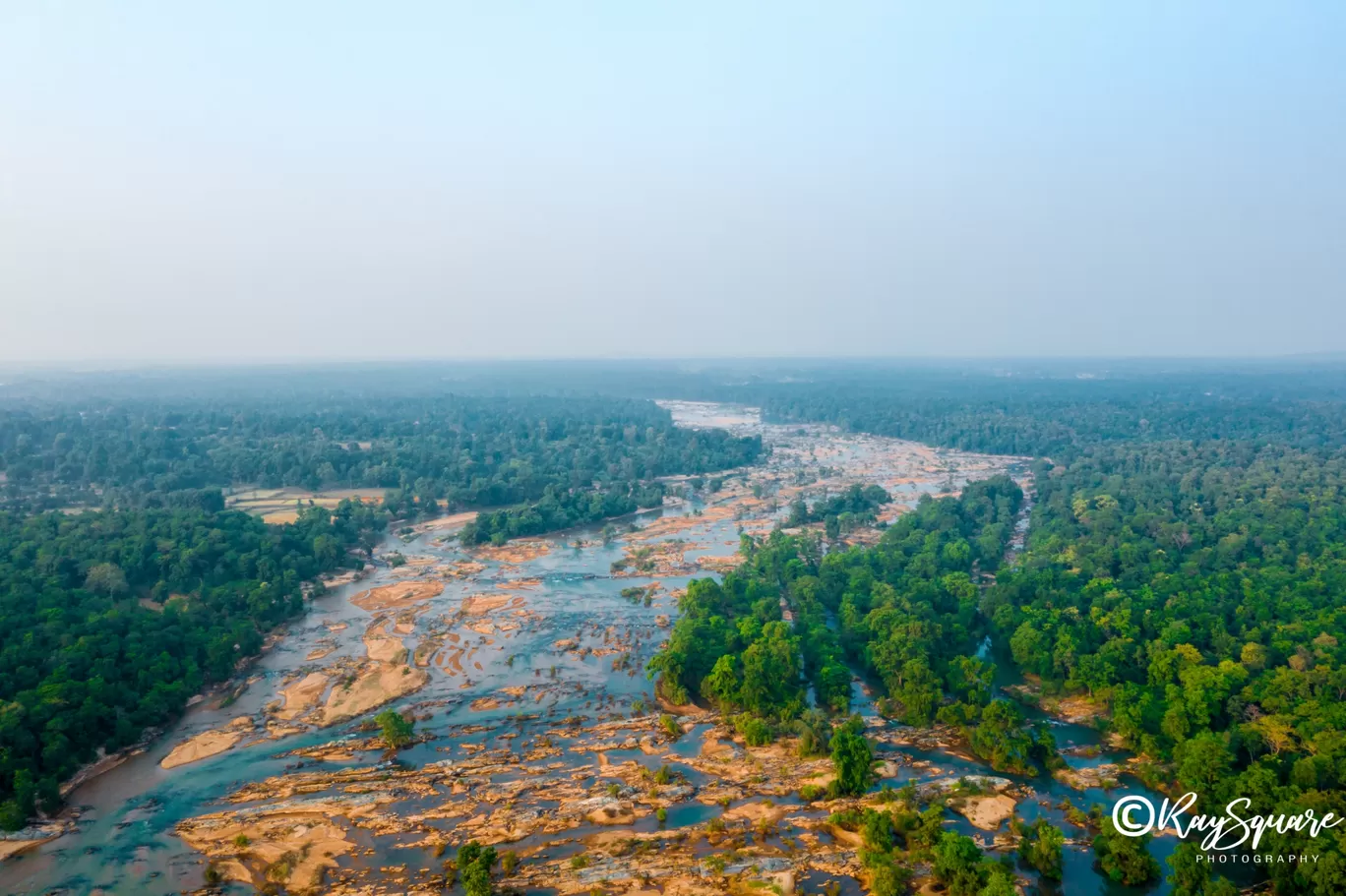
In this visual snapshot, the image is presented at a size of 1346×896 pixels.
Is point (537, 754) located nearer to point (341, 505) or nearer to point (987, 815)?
point (987, 815)

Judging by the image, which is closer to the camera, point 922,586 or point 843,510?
point 922,586

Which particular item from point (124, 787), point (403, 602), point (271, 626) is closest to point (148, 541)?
point (271, 626)

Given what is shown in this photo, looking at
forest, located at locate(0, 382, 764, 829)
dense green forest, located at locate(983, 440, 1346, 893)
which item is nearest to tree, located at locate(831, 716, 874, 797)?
dense green forest, located at locate(983, 440, 1346, 893)

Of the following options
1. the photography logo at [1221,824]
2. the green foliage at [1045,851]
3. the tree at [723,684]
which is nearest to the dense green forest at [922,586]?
the tree at [723,684]

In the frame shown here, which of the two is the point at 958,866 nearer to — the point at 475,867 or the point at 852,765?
the point at 852,765

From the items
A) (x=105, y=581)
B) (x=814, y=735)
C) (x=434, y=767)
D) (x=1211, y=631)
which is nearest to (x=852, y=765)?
(x=814, y=735)

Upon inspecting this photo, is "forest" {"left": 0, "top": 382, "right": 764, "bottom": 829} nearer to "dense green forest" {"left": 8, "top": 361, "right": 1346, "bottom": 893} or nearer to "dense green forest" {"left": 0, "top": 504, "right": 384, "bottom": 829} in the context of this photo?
"dense green forest" {"left": 0, "top": 504, "right": 384, "bottom": 829}
